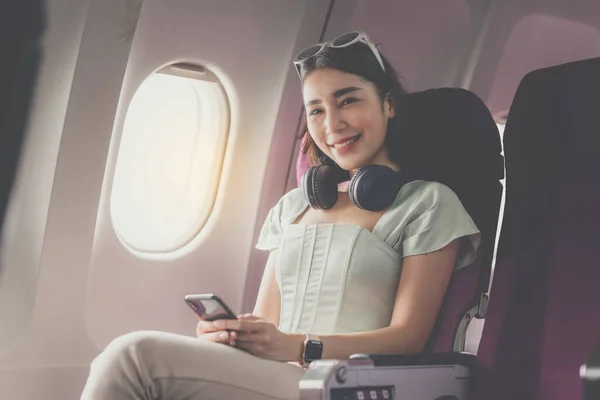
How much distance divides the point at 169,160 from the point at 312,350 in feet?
4.78

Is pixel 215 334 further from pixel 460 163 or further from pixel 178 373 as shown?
pixel 460 163

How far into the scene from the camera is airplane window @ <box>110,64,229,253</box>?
2.99 meters

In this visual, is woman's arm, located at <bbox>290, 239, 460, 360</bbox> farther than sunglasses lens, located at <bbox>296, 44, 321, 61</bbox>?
No

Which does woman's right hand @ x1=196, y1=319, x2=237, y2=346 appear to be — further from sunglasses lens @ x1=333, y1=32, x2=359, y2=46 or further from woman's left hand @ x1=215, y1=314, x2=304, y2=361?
sunglasses lens @ x1=333, y1=32, x2=359, y2=46

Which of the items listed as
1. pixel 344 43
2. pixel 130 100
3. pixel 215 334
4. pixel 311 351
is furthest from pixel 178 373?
Answer: pixel 130 100

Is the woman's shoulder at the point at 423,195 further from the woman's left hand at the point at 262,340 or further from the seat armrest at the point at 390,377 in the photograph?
the woman's left hand at the point at 262,340

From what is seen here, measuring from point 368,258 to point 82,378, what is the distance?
1.24 metres

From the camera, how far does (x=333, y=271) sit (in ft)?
7.18

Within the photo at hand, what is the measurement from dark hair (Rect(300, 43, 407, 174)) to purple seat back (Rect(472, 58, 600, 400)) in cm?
50

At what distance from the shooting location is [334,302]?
2.16m

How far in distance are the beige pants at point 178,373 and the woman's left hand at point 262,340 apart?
0.08 meters

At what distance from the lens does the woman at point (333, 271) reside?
1660mm

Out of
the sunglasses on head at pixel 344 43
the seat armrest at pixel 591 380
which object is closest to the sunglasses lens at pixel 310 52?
the sunglasses on head at pixel 344 43

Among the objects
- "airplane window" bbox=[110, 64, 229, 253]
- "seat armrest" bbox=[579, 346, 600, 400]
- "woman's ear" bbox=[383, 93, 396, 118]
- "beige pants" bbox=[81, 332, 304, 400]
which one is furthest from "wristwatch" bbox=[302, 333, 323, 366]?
"airplane window" bbox=[110, 64, 229, 253]
